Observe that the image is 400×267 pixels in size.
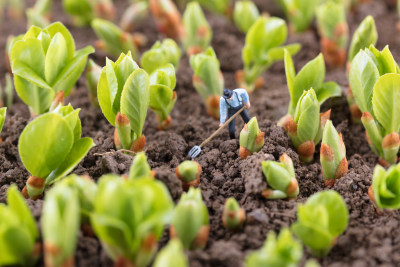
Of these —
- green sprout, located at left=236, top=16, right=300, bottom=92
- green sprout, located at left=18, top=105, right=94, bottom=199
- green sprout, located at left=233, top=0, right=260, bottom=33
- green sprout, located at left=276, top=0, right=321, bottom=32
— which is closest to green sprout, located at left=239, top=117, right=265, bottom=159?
green sprout, located at left=18, top=105, right=94, bottom=199

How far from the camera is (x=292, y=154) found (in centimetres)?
183

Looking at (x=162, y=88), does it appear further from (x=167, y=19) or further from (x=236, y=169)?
(x=167, y=19)

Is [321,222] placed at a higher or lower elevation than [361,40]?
lower

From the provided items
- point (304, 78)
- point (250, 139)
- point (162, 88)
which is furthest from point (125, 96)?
point (304, 78)

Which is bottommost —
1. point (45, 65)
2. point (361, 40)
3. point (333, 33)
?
point (333, 33)

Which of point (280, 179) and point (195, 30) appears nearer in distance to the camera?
point (280, 179)

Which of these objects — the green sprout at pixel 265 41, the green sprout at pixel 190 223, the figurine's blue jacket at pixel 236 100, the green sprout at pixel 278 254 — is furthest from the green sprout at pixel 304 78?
the green sprout at pixel 278 254

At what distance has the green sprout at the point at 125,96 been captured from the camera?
1688 mm

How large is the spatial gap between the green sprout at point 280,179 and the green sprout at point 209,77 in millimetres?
541

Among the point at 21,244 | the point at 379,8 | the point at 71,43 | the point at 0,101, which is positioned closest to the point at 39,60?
the point at 71,43

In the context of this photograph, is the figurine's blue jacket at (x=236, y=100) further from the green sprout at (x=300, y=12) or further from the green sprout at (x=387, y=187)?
the green sprout at (x=300, y=12)

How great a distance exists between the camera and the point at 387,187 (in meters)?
1.57

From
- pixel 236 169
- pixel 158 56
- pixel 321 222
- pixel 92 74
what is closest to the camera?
pixel 321 222

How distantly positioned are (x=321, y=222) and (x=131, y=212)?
0.48m
